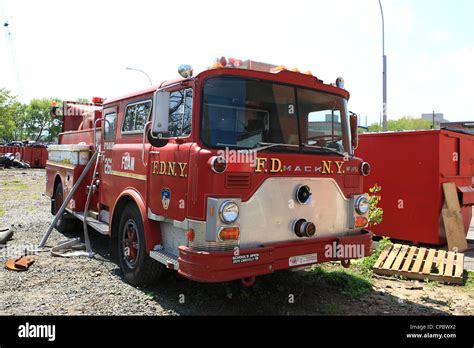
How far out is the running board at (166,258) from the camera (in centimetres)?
416

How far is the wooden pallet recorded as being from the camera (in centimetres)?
583

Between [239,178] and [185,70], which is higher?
[185,70]

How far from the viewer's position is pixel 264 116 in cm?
436

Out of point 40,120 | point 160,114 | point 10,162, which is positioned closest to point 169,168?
point 160,114

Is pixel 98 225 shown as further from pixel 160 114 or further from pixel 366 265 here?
pixel 366 265

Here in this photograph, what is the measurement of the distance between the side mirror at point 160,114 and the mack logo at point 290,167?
1.06 meters

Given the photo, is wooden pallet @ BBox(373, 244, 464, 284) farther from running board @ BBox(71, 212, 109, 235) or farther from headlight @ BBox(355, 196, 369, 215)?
running board @ BBox(71, 212, 109, 235)

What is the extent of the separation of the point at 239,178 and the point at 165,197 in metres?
1.01

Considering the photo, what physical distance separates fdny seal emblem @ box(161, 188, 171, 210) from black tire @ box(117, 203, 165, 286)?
25.6 inches

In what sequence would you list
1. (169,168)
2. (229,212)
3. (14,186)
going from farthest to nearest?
(14,186) < (169,168) < (229,212)

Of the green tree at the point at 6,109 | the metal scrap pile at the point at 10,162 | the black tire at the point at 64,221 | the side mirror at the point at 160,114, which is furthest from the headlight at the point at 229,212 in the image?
the green tree at the point at 6,109

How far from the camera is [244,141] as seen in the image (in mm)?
4207
